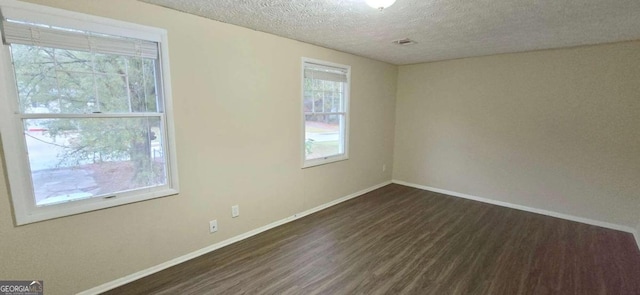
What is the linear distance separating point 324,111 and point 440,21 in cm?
179

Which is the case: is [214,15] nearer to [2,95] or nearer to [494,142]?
[2,95]

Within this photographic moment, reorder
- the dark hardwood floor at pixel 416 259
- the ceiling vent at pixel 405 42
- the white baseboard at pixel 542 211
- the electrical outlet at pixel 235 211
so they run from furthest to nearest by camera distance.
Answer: the white baseboard at pixel 542 211 → the ceiling vent at pixel 405 42 → the electrical outlet at pixel 235 211 → the dark hardwood floor at pixel 416 259

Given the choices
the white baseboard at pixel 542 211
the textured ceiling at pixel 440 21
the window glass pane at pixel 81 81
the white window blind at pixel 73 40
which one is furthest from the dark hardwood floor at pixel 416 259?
the textured ceiling at pixel 440 21

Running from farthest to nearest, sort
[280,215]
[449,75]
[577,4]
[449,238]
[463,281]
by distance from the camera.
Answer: [449,75] → [280,215] → [449,238] → [463,281] → [577,4]

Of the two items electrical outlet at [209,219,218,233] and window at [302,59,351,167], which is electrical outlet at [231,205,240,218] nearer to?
electrical outlet at [209,219,218,233]

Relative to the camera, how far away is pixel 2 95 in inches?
61.8

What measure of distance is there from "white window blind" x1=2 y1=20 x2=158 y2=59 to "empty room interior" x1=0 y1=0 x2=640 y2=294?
1 cm

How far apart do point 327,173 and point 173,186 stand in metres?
2.04

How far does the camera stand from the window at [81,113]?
163 cm

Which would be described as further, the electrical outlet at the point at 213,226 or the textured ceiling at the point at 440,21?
the electrical outlet at the point at 213,226

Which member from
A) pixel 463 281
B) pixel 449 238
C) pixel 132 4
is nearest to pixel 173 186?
pixel 132 4

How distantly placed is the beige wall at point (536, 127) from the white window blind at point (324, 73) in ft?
5.45

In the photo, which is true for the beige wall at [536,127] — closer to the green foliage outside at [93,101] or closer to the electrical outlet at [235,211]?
the electrical outlet at [235,211]

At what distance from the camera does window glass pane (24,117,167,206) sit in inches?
69.3
